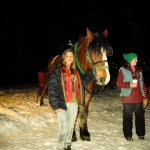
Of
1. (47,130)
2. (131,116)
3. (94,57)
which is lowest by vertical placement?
(47,130)

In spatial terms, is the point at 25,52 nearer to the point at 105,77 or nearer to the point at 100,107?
the point at 100,107

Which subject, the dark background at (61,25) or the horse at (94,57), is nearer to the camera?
the horse at (94,57)

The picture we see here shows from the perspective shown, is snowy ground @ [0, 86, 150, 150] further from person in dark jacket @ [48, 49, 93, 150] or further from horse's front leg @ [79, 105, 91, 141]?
person in dark jacket @ [48, 49, 93, 150]

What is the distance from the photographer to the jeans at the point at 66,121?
418 centimetres

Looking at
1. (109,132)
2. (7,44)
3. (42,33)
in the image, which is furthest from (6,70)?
(109,132)

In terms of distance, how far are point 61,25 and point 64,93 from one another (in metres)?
35.2

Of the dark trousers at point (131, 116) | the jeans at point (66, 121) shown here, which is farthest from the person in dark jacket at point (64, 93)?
the dark trousers at point (131, 116)

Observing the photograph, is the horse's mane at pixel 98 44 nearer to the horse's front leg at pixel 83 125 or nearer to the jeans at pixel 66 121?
the jeans at pixel 66 121

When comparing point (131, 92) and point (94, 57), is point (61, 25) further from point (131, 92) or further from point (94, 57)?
point (94, 57)

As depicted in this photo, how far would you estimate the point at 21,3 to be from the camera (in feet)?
118

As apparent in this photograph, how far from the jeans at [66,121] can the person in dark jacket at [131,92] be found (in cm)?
150

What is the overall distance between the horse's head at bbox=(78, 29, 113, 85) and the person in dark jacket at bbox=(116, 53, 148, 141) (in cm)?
82

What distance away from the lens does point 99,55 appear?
4.59m

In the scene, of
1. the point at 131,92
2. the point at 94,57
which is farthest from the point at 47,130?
the point at 94,57
